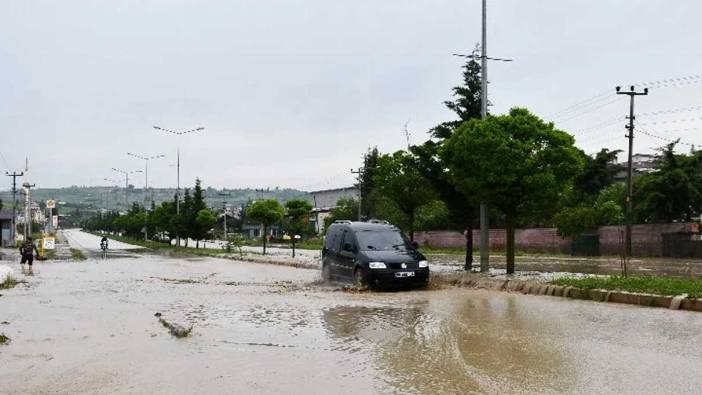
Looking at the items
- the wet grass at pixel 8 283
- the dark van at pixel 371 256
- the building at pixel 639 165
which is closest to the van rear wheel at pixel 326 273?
the dark van at pixel 371 256

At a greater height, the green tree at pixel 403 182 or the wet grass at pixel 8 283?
the green tree at pixel 403 182

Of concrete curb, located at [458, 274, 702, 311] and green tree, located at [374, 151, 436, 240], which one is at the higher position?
green tree, located at [374, 151, 436, 240]

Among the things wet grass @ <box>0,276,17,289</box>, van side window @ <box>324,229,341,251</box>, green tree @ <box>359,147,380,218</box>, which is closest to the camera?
van side window @ <box>324,229,341,251</box>

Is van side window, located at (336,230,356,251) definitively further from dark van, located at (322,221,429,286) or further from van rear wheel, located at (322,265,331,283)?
van rear wheel, located at (322,265,331,283)

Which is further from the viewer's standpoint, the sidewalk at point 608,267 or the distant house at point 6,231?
the distant house at point 6,231

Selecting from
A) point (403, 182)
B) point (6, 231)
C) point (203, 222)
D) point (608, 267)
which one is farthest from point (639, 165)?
point (6, 231)

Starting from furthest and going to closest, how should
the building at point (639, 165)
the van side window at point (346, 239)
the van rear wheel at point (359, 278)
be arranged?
the building at point (639, 165) < the van side window at point (346, 239) < the van rear wheel at point (359, 278)

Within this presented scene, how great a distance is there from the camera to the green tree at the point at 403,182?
26.1 metres

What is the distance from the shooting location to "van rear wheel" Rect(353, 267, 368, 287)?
18.0 meters

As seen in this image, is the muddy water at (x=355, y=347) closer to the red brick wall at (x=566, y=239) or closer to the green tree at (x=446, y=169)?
the green tree at (x=446, y=169)

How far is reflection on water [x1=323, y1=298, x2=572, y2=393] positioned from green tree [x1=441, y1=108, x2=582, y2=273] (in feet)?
23.2

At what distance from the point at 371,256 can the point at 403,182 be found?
8.63 m

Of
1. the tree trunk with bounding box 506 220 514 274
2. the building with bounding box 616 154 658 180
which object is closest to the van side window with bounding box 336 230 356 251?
the tree trunk with bounding box 506 220 514 274

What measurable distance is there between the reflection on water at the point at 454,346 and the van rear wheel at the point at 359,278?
12.5 ft
